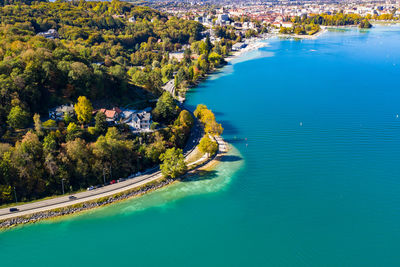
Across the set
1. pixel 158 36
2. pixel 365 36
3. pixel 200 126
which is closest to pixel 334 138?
pixel 200 126

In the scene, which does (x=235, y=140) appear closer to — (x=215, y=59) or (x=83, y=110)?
(x=83, y=110)

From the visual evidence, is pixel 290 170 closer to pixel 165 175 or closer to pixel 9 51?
pixel 165 175

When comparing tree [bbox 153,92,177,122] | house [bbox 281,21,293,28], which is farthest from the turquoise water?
house [bbox 281,21,293,28]

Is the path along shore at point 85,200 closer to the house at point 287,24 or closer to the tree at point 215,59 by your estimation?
the tree at point 215,59

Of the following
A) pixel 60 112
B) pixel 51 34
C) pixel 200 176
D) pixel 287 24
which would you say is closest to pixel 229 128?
pixel 200 176

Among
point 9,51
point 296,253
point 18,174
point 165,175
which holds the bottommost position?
point 296,253

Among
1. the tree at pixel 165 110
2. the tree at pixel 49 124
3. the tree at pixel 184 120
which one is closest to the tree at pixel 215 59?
the tree at pixel 165 110

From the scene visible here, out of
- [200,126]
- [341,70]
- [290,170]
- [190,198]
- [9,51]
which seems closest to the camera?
[190,198]

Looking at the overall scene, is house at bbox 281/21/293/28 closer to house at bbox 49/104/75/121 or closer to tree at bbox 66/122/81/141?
house at bbox 49/104/75/121
